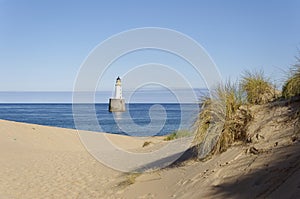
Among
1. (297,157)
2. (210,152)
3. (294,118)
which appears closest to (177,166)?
(210,152)

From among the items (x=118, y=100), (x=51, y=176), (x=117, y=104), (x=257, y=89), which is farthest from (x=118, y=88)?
(x=257, y=89)

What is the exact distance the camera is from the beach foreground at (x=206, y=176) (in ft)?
18.1

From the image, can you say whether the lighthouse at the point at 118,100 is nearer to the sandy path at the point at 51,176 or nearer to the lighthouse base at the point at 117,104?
the lighthouse base at the point at 117,104

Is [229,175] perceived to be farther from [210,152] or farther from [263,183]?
[210,152]

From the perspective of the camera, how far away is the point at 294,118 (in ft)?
22.0

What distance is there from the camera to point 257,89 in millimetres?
8461

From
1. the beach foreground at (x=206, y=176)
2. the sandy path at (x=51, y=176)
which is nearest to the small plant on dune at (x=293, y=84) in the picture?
the beach foreground at (x=206, y=176)

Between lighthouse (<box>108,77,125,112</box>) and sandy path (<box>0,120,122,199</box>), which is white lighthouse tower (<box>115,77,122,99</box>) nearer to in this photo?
lighthouse (<box>108,77,125,112</box>)

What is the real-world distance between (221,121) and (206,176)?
4.73ft

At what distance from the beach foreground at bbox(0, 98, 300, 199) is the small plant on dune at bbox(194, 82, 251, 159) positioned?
28 centimetres

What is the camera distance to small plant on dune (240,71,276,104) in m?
8.34

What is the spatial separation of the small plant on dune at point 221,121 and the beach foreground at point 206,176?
0.91 feet

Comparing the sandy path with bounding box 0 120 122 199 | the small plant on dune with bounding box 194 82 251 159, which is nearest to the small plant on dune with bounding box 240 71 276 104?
the small plant on dune with bounding box 194 82 251 159

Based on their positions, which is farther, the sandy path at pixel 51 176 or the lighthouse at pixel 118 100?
the lighthouse at pixel 118 100
